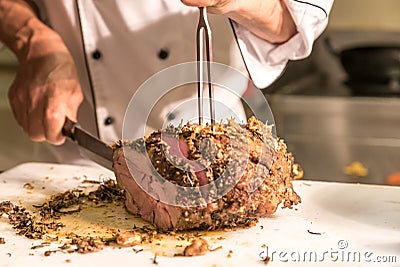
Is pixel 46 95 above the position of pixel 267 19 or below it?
below

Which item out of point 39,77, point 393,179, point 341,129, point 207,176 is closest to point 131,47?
point 39,77

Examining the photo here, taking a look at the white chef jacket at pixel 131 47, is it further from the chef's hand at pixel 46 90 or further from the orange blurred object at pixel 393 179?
the orange blurred object at pixel 393 179

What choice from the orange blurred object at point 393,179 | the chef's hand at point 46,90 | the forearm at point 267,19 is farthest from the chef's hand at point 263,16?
the orange blurred object at point 393,179

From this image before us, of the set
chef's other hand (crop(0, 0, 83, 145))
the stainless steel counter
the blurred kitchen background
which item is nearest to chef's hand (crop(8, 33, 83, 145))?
chef's other hand (crop(0, 0, 83, 145))

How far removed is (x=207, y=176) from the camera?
3.21 feet

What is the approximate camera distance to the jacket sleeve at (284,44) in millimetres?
1287

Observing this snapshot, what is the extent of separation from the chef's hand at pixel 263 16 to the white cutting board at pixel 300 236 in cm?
28

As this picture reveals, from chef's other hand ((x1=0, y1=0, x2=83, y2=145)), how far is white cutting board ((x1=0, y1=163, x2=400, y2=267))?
14 centimetres

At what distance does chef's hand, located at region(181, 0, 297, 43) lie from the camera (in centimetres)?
117

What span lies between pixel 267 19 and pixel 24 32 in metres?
0.49

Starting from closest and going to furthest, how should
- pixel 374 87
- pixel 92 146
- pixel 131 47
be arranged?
1. pixel 92 146
2. pixel 131 47
3. pixel 374 87

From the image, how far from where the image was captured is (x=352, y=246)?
0.96 meters

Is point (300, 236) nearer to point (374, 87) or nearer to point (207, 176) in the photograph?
point (207, 176)

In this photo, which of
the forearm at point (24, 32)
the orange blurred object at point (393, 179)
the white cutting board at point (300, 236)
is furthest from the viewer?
the orange blurred object at point (393, 179)
